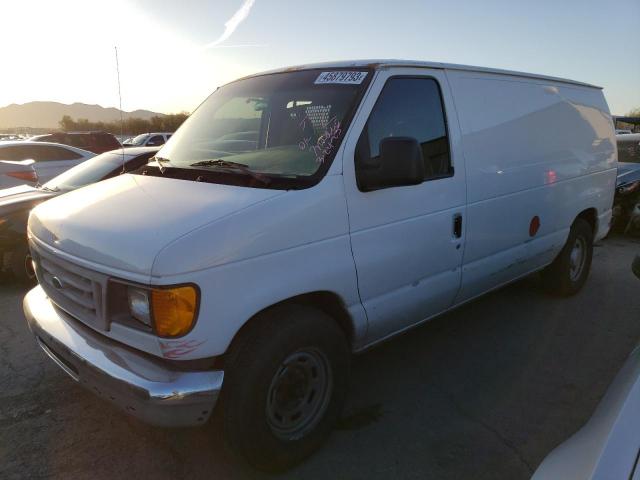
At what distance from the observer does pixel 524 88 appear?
4.25 meters

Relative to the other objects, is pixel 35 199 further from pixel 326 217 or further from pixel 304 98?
pixel 326 217

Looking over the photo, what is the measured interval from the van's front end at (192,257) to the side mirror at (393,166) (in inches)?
7.7

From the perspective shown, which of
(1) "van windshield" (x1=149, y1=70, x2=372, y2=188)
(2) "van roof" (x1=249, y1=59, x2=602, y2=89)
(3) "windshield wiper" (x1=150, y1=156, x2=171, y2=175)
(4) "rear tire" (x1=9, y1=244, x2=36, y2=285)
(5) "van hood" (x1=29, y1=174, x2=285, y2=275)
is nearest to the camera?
(5) "van hood" (x1=29, y1=174, x2=285, y2=275)

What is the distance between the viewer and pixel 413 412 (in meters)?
3.24

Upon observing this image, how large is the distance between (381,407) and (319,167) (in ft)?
5.54

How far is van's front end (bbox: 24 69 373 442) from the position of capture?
85.7 inches

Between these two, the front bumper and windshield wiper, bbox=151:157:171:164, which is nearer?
the front bumper

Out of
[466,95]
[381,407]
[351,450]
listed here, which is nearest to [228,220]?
[351,450]

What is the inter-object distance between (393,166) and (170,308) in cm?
138

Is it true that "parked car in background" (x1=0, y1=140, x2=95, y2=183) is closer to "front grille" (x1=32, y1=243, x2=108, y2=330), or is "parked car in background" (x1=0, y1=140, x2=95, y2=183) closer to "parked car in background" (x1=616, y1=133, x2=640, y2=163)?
"front grille" (x1=32, y1=243, x2=108, y2=330)

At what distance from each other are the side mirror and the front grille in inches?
57.9

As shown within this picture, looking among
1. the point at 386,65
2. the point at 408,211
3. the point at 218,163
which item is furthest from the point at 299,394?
the point at 386,65

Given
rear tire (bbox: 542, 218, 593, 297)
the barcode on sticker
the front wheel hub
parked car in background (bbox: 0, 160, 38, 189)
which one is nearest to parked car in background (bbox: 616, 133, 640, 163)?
rear tire (bbox: 542, 218, 593, 297)

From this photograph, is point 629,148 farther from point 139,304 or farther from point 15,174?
point 15,174
